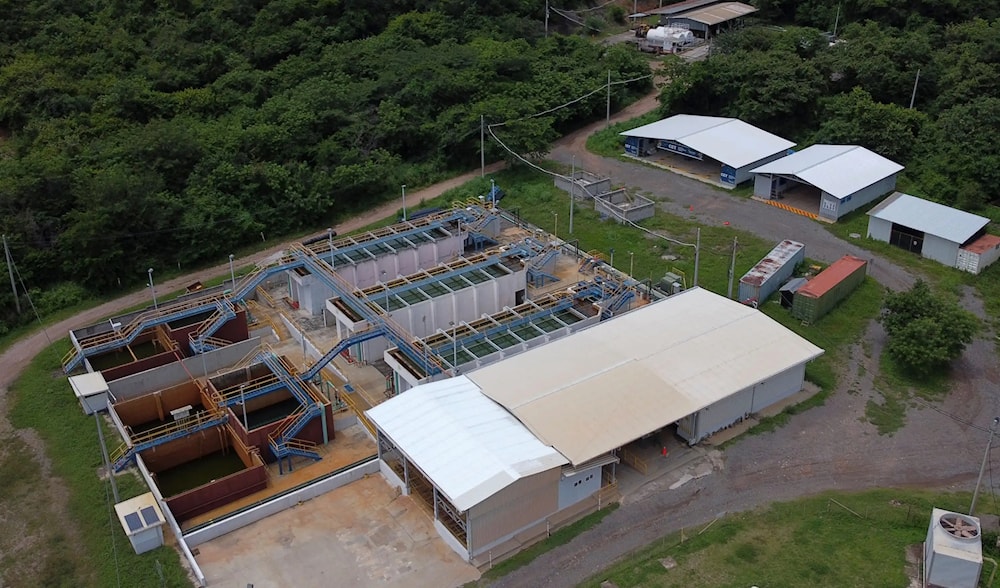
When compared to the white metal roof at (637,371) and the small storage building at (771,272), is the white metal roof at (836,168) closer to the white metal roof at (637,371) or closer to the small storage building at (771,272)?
the small storage building at (771,272)

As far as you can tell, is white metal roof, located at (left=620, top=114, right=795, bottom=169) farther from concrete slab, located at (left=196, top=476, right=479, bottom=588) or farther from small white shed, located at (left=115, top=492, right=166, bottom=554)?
small white shed, located at (left=115, top=492, right=166, bottom=554)

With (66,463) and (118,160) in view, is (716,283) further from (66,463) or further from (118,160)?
(118,160)

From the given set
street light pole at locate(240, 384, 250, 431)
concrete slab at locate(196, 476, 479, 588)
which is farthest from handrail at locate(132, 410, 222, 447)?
concrete slab at locate(196, 476, 479, 588)

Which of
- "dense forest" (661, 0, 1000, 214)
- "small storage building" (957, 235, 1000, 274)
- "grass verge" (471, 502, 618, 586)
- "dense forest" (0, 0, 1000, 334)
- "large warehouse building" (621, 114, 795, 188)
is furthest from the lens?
"large warehouse building" (621, 114, 795, 188)

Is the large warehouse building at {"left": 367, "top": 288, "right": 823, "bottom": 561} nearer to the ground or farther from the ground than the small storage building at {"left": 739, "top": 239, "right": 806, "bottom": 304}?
farther from the ground

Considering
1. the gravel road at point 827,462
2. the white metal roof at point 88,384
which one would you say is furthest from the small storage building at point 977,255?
the white metal roof at point 88,384

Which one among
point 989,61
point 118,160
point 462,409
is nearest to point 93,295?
point 118,160

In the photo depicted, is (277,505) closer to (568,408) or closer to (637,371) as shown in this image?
(568,408)
